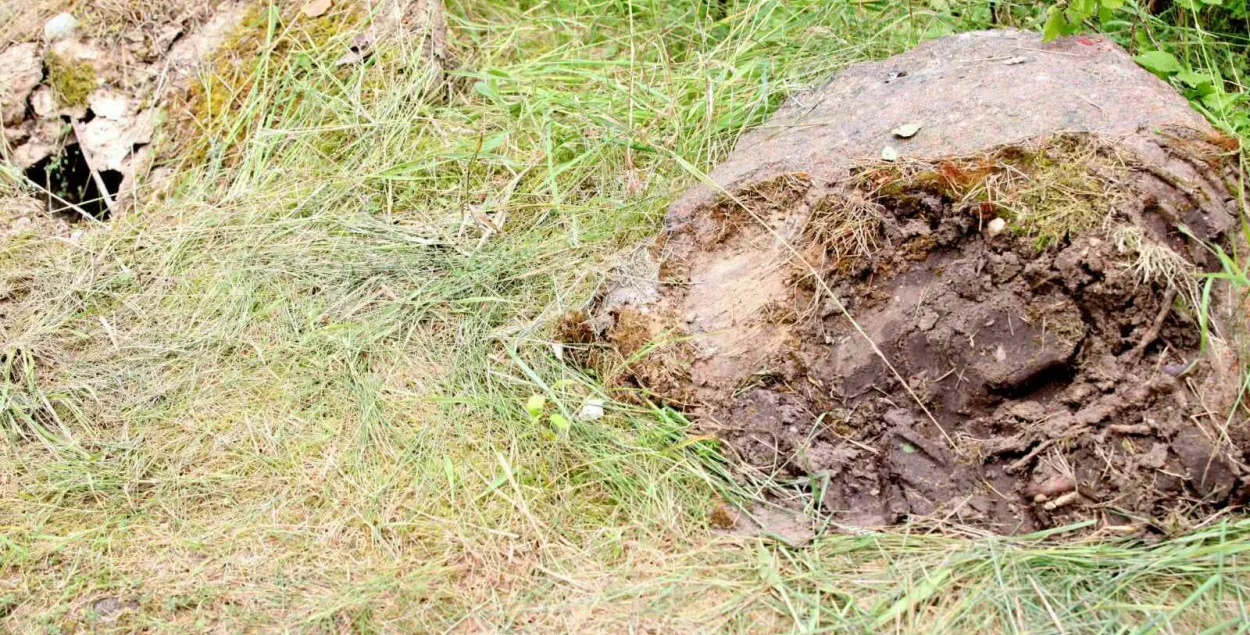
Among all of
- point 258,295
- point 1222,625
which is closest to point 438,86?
point 258,295

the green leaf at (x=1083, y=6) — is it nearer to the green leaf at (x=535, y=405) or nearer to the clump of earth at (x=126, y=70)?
the green leaf at (x=535, y=405)

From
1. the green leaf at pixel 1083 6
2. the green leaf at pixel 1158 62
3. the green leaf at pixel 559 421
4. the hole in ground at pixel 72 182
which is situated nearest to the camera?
the green leaf at pixel 559 421

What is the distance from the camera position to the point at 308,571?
2.21 metres

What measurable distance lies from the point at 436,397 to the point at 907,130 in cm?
133

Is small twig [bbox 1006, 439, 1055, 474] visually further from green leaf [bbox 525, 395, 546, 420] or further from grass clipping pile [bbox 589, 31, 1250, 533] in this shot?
green leaf [bbox 525, 395, 546, 420]

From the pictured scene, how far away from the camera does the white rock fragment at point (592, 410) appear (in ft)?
8.09

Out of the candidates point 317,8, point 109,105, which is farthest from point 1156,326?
point 109,105

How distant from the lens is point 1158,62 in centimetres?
285

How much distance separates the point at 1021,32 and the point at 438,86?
1.82 meters

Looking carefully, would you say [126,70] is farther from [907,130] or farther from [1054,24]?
[1054,24]

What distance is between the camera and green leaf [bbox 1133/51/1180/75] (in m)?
2.84

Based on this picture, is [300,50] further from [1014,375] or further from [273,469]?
[1014,375]

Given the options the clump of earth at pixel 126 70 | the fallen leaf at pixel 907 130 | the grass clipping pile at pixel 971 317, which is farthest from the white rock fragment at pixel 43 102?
the fallen leaf at pixel 907 130

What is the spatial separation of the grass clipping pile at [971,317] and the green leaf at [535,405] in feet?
0.77
